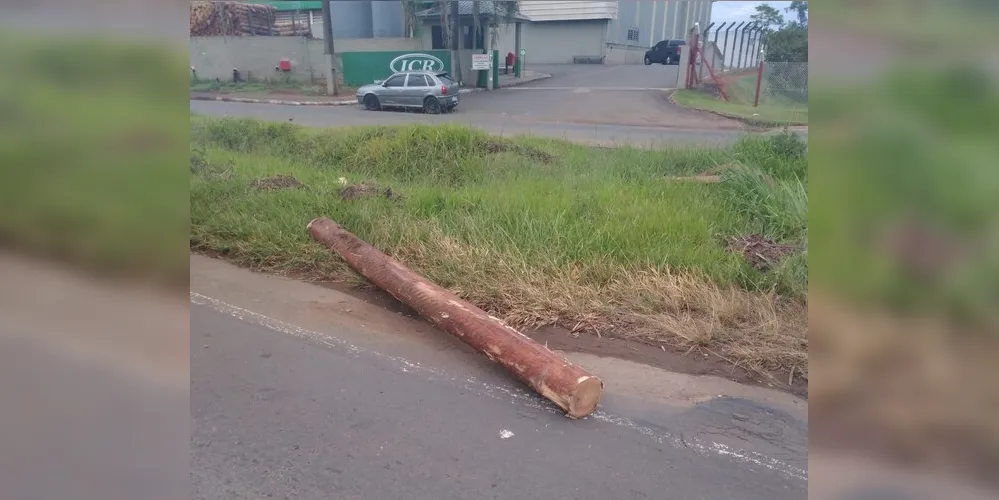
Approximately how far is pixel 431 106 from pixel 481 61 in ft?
2.70

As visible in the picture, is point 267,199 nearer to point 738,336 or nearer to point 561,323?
point 561,323

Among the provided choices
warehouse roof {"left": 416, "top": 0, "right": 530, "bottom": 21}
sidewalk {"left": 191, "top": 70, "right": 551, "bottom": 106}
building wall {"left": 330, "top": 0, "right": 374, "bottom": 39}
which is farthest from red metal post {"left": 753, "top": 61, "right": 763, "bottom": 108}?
building wall {"left": 330, "top": 0, "right": 374, "bottom": 39}

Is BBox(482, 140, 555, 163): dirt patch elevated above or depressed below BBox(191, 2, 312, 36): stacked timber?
below

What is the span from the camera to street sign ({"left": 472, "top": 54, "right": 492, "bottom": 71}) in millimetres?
7188

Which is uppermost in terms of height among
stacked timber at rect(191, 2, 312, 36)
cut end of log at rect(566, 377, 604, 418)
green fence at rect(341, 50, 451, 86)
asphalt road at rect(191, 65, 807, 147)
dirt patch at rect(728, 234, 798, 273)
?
stacked timber at rect(191, 2, 312, 36)

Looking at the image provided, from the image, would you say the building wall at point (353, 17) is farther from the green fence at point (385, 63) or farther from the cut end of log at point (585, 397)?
the cut end of log at point (585, 397)

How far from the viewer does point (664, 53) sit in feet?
19.0

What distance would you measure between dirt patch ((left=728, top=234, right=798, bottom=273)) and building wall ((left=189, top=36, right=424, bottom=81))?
485cm
